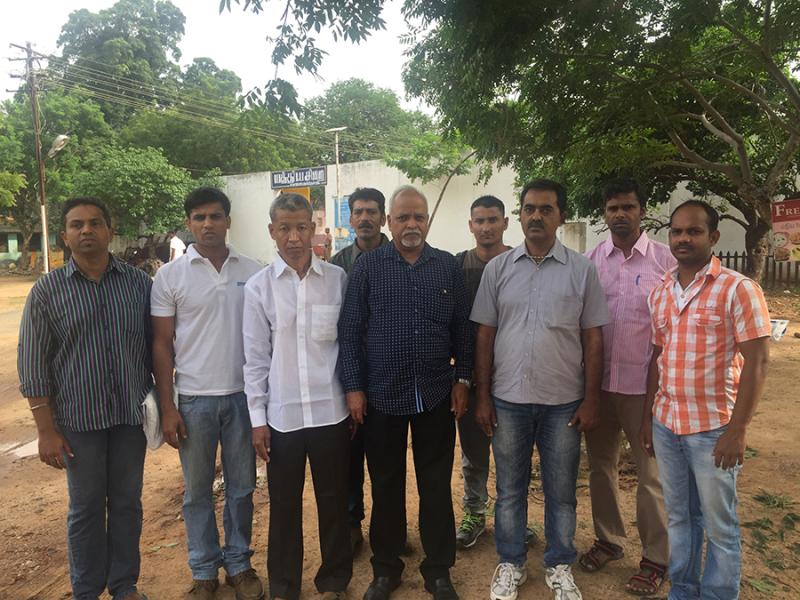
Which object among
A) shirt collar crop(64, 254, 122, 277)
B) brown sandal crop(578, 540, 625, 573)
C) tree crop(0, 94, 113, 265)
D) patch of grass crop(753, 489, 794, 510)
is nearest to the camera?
shirt collar crop(64, 254, 122, 277)

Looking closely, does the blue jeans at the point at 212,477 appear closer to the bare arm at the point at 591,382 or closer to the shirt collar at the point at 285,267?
the shirt collar at the point at 285,267

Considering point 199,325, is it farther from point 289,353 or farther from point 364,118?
point 364,118

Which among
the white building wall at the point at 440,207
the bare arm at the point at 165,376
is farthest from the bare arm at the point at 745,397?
the white building wall at the point at 440,207

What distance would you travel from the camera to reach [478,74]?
3.63 meters

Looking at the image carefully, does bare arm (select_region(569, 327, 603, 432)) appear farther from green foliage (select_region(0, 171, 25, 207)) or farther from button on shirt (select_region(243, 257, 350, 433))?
green foliage (select_region(0, 171, 25, 207))

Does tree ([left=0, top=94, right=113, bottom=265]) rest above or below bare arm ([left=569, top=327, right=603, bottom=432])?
above

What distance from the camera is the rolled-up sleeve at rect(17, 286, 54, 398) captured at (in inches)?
101

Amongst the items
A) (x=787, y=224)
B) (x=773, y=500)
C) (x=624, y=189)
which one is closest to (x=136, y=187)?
(x=787, y=224)

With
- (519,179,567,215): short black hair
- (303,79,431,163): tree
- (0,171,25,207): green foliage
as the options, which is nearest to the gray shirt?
(519,179,567,215): short black hair

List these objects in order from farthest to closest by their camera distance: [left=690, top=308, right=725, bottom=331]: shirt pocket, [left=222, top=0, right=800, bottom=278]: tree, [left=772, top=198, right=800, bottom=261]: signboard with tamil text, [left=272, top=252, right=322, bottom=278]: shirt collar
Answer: [left=772, top=198, right=800, bottom=261]: signboard with tamil text → [left=222, top=0, right=800, bottom=278]: tree → [left=272, top=252, right=322, bottom=278]: shirt collar → [left=690, top=308, right=725, bottom=331]: shirt pocket

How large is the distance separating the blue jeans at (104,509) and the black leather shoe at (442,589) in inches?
58.4

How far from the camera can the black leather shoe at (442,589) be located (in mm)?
2797

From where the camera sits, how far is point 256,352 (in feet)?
9.02

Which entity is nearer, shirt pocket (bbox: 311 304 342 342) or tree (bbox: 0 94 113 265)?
shirt pocket (bbox: 311 304 342 342)
